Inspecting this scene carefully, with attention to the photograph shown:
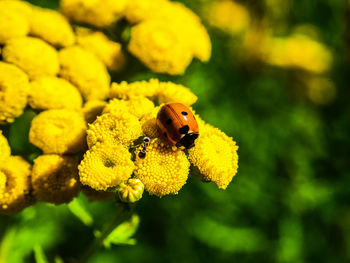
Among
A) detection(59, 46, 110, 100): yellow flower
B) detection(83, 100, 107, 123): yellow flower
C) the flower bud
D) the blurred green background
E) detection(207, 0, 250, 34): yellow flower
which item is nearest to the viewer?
the flower bud

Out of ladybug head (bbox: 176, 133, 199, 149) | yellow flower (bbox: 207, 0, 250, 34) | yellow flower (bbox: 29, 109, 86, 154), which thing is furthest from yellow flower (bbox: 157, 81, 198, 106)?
yellow flower (bbox: 207, 0, 250, 34)

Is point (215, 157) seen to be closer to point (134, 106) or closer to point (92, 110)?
point (134, 106)

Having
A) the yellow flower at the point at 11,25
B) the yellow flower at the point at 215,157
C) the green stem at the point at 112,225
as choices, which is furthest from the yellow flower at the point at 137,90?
the yellow flower at the point at 11,25

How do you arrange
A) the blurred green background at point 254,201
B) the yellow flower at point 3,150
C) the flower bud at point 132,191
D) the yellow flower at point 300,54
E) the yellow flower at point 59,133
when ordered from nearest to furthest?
1. the flower bud at point 132,191
2. the yellow flower at point 3,150
3. the yellow flower at point 59,133
4. the blurred green background at point 254,201
5. the yellow flower at point 300,54

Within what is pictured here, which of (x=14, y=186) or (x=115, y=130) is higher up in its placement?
(x=115, y=130)

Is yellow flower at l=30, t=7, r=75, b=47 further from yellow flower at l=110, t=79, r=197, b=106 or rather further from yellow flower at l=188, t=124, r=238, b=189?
yellow flower at l=188, t=124, r=238, b=189

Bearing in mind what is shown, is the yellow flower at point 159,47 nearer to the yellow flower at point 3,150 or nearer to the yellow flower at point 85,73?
the yellow flower at point 85,73

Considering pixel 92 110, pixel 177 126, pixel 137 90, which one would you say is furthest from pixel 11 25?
pixel 177 126
